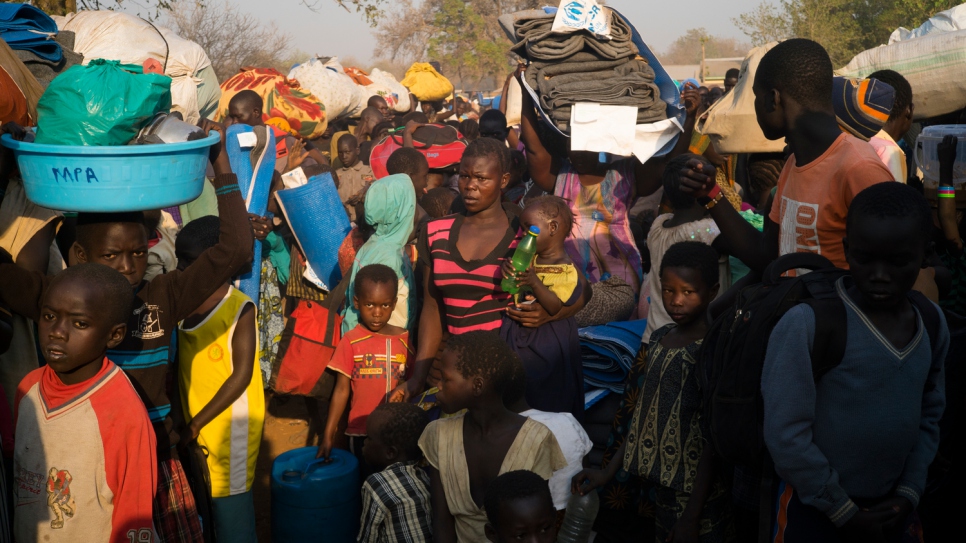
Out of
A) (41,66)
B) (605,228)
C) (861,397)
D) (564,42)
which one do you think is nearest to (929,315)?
(861,397)

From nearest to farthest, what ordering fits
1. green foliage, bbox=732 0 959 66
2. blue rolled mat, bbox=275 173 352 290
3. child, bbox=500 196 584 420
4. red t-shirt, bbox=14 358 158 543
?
red t-shirt, bbox=14 358 158 543, child, bbox=500 196 584 420, blue rolled mat, bbox=275 173 352 290, green foliage, bbox=732 0 959 66

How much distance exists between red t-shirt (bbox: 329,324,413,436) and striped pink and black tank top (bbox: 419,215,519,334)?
63cm

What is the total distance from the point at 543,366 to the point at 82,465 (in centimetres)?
186

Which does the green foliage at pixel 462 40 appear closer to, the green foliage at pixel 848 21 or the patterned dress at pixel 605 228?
the green foliage at pixel 848 21

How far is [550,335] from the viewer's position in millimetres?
3627

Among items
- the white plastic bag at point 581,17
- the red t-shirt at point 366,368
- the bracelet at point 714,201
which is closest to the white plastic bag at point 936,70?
the white plastic bag at point 581,17

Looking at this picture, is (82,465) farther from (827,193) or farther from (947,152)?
(947,152)

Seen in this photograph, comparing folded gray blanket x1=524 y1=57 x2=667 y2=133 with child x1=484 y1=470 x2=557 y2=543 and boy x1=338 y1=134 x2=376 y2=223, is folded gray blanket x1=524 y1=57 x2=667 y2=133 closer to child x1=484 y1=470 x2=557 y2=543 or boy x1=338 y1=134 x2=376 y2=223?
child x1=484 y1=470 x2=557 y2=543

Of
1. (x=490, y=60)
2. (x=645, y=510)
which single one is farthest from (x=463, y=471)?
(x=490, y=60)

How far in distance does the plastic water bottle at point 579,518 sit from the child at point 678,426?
11 centimetres

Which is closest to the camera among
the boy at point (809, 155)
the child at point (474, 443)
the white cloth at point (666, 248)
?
the boy at point (809, 155)

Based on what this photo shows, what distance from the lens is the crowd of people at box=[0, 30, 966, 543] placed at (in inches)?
94.5

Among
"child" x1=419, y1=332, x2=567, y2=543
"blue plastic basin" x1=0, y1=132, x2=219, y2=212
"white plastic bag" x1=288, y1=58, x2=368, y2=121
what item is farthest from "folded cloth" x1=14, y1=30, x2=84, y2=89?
"white plastic bag" x1=288, y1=58, x2=368, y2=121

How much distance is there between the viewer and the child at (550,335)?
3594 mm
